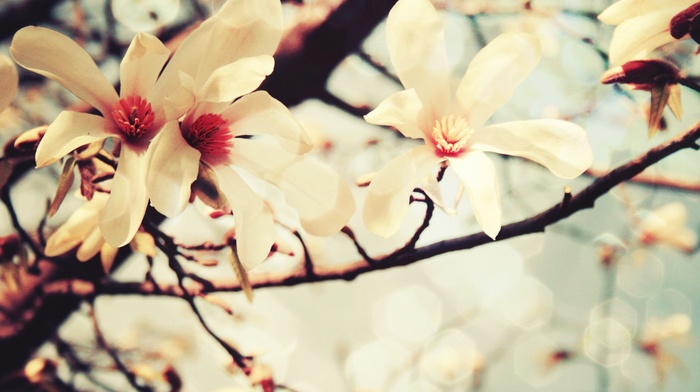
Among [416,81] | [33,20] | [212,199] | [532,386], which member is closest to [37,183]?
[33,20]

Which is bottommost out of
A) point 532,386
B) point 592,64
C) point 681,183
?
point 532,386

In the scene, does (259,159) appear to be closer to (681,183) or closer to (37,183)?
(37,183)

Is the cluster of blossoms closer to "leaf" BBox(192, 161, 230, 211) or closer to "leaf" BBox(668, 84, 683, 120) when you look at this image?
"leaf" BBox(192, 161, 230, 211)

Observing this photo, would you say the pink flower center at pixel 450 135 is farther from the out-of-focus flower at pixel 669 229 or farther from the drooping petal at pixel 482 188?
the out-of-focus flower at pixel 669 229

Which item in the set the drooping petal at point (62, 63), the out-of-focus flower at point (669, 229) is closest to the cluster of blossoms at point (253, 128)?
the drooping petal at point (62, 63)

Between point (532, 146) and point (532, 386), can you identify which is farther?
point (532, 386)

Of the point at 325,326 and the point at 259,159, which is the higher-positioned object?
the point at 259,159
